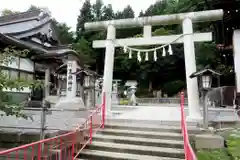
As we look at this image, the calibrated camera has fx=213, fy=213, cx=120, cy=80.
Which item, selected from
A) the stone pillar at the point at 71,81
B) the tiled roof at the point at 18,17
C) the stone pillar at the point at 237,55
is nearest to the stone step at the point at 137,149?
the stone pillar at the point at 71,81

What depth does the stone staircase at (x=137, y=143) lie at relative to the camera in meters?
5.32

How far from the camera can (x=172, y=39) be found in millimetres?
8953

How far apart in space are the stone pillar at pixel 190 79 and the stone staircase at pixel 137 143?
4.95ft

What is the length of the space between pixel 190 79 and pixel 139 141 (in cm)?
338

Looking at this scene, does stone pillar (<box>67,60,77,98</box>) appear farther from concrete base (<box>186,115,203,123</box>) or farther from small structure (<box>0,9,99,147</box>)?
concrete base (<box>186,115,203,123</box>)

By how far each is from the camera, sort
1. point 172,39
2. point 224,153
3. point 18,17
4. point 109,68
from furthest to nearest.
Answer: point 18,17
point 109,68
point 172,39
point 224,153

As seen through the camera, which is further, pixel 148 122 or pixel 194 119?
pixel 194 119

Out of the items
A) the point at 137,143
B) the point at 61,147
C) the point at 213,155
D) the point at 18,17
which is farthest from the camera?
the point at 18,17

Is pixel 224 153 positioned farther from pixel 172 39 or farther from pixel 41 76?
pixel 41 76

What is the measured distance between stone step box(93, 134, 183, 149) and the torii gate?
6.91ft

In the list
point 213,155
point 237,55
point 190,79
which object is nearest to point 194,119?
point 190,79

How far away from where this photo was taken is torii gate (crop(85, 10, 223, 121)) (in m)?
7.86

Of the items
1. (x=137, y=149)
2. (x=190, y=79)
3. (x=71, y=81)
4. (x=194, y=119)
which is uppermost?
(x=71, y=81)

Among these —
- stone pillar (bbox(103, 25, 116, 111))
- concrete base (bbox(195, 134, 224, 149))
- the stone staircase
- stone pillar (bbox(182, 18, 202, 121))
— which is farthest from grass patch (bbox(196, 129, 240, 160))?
stone pillar (bbox(103, 25, 116, 111))
